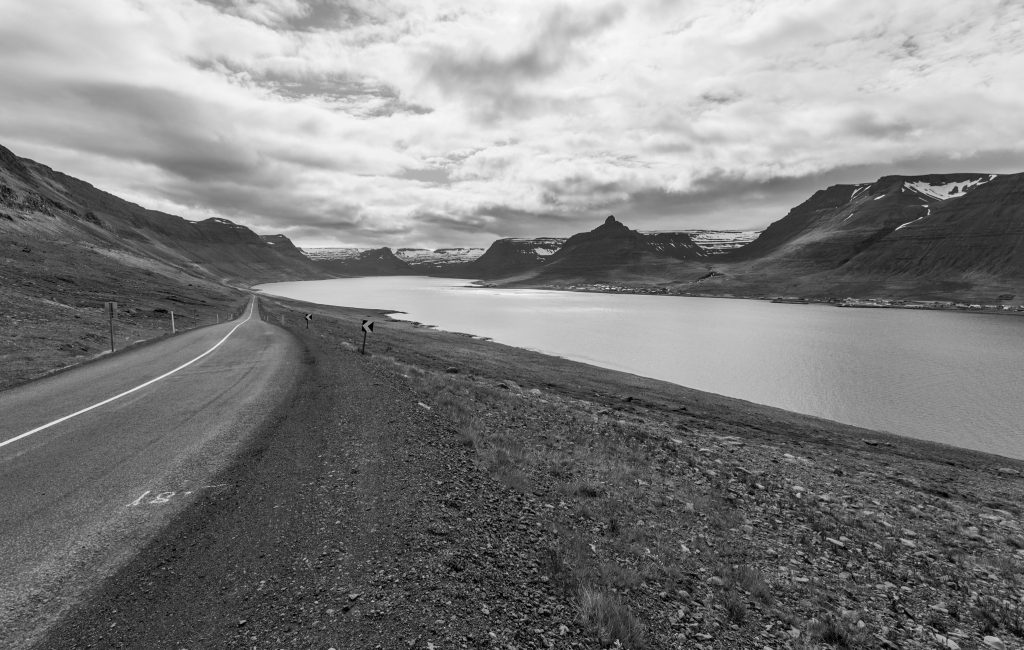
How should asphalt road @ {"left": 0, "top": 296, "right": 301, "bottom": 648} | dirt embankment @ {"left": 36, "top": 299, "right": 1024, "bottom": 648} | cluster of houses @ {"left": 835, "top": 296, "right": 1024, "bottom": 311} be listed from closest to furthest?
dirt embankment @ {"left": 36, "top": 299, "right": 1024, "bottom": 648} < asphalt road @ {"left": 0, "top": 296, "right": 301, "bottom": 648} < cluster of houses @ {"left": 835, "top": 296, "right": 1024, "bottom": 311}

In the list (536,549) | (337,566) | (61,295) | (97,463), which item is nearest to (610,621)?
(536,549)

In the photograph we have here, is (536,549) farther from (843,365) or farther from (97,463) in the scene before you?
(843,365)

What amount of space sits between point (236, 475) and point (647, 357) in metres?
54.8

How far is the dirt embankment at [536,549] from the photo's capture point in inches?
204

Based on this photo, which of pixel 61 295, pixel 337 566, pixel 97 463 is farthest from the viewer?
pixel 61 295

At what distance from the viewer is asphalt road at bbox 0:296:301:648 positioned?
5.48m

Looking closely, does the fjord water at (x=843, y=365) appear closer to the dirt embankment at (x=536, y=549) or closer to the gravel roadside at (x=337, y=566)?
the dirt embankment at (x=536, y=549)

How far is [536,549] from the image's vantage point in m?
7.31

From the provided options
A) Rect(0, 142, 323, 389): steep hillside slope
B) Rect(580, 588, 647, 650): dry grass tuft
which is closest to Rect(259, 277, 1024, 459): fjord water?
Rect(0, 142, 323, 389): steep hillside slope

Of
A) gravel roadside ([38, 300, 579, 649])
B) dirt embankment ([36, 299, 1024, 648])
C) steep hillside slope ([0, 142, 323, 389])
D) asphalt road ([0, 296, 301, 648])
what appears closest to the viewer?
gravel roadside ([38, 300, 579, 649])

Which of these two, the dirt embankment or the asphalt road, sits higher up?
the asphalt road

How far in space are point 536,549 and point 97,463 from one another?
8.73 m

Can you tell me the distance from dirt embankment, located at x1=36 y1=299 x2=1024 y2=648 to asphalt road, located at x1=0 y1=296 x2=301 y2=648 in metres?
0.50

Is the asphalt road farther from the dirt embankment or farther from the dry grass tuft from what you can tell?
the dry grass tuft
